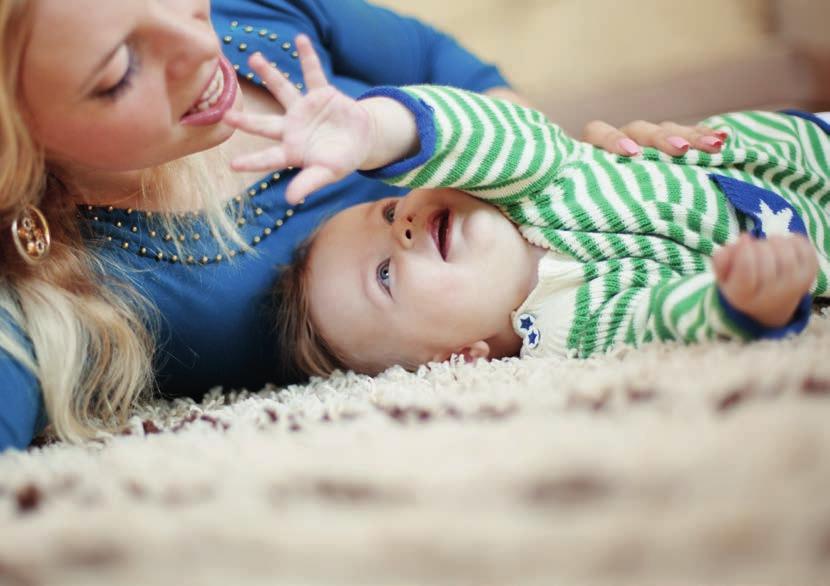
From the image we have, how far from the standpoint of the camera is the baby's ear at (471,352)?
3.12 ft

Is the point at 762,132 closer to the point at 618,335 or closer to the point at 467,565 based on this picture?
the point at 618,335

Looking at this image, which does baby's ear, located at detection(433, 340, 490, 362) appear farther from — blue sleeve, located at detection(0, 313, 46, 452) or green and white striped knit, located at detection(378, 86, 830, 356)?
blue sleeve, located at detection(0, 313, 46, 452)

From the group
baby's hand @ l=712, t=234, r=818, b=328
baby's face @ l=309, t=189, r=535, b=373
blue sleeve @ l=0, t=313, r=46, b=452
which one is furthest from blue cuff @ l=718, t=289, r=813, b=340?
blue sleeve @ l=0, t=313, r=46, b=452

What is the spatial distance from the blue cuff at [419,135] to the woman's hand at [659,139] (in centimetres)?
27

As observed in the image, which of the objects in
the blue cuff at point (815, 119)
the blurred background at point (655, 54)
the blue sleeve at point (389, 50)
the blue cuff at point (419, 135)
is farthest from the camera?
the blurred background at point (655, 54)

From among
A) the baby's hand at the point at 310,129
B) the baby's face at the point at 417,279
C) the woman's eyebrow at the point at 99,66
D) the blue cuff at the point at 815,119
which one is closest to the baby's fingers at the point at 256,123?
the baby's hand at the point at 310,129

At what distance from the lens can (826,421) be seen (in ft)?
1.38

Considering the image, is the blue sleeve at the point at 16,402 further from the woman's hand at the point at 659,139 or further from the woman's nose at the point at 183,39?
the woman's hand at the point at 659,139

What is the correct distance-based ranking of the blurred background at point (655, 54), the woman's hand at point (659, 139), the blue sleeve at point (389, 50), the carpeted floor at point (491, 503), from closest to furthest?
the carpeted floor at point (491, 503), the woman's hand at point (659, 139), the blue sleeve at point (389, 50), the blurred background at point (655, 54)

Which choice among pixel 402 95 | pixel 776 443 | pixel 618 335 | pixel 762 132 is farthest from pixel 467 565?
pixel 762 132

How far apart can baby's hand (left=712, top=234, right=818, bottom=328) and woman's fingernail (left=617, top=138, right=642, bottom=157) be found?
13.6 inches

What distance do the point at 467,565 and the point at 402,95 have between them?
0.62 m

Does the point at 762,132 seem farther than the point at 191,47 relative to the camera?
Yes

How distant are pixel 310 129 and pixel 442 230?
0.24 meters
